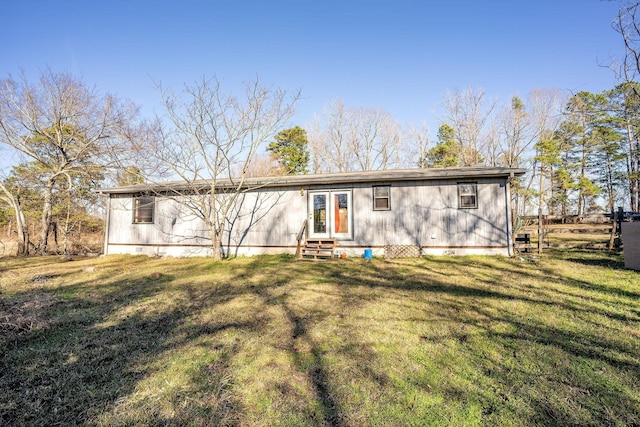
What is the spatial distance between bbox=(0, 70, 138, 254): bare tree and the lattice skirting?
44.3 feet

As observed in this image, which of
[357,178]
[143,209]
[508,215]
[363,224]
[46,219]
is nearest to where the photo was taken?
[508,215]

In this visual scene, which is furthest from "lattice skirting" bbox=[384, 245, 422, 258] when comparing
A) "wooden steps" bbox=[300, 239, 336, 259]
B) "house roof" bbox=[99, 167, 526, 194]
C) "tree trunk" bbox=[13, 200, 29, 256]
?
"tree trunk" bbox=[13, 200, 29, 256]

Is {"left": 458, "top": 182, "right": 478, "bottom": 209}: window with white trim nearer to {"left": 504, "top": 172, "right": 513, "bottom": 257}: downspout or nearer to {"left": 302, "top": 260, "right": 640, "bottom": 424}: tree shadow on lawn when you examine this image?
{"left": 504, "top": 172, "right": 513, "bottom": 257}: downspout

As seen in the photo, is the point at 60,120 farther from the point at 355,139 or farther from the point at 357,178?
the point at 355,139

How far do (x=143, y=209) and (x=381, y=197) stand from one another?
9918 mm

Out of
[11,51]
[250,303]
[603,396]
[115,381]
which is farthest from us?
[11,51]

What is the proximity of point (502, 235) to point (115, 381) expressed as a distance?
34.3ft

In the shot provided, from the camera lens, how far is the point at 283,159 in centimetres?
2738

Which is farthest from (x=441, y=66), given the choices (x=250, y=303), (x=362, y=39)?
(x=250, y=303)

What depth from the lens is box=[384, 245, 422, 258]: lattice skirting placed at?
9.87 m

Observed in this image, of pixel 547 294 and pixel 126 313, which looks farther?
pixel 547 294

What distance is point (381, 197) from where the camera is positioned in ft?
34.0

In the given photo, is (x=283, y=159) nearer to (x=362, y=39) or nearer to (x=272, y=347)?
(x=362, y=39)

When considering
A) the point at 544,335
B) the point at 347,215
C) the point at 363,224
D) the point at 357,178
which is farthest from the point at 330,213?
the point at 544,335
